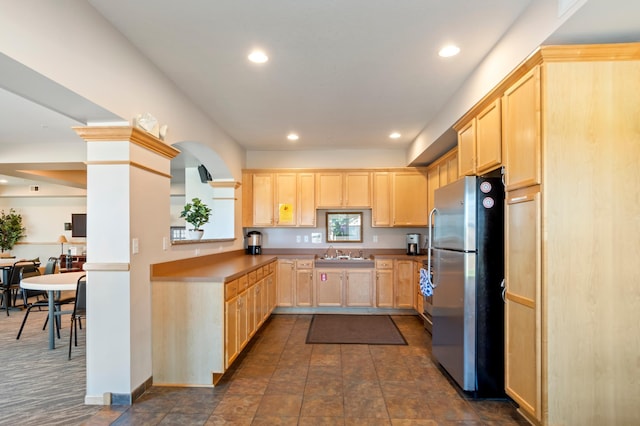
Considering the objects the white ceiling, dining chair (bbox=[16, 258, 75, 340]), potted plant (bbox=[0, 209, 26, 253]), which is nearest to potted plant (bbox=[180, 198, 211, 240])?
the white ceiling

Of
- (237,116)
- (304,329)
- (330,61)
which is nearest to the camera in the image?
(330,61)

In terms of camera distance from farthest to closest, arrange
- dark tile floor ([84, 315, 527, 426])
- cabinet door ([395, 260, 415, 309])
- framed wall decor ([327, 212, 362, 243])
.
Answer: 1. framed wall decor ([327, 212, 362, 243])
2. cabinet door ([395, 260, 415, 309])
3. dark tile floor ([84, 315, 527, 426])

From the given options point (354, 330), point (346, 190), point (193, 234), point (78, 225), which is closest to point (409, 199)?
point (346, 190)

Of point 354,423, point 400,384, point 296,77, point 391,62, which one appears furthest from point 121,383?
point 391,62

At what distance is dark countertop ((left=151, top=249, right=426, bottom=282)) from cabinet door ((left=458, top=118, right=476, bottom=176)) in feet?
7.46

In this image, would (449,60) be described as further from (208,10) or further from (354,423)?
(354,423)

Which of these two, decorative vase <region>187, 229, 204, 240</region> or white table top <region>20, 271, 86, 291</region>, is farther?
decorative vase <region>187, 229, 204, 240</region>

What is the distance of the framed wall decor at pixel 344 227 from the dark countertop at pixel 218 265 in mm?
317

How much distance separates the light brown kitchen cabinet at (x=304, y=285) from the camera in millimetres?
5652

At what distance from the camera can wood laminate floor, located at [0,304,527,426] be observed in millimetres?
2502

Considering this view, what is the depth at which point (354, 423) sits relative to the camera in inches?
96.2

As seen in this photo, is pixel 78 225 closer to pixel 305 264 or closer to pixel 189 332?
pixel 305 264

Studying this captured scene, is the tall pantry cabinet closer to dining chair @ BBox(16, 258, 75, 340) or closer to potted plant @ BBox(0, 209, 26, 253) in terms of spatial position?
dining chair @ BBox(16, 258, 75, 340)

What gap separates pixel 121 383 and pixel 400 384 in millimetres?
2202
